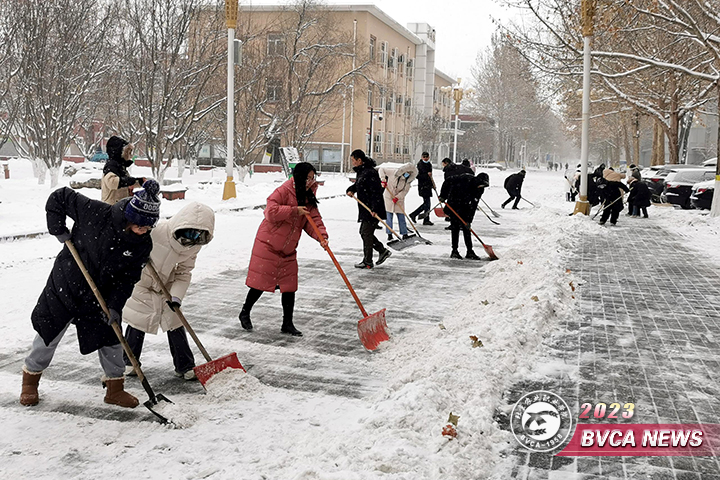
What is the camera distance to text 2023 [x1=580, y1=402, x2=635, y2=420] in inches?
165

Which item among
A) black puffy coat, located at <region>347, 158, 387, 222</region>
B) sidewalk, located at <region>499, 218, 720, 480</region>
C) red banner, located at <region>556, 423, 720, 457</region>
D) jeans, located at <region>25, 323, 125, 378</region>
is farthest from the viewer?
black puffy coat, located at <region>347, 158, 387, 222</region>

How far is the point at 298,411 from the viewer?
4312mm

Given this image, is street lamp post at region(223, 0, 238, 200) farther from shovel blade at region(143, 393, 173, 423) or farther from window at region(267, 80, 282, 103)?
shovel blade at region(143, 393, 173, 423)

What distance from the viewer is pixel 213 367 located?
15.4ft

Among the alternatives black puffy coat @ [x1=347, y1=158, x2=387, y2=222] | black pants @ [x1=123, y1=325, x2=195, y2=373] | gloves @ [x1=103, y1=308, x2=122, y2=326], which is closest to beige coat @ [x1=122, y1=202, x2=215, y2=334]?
black pants @ [x1=123, y1=325, x2=195, y2=373]

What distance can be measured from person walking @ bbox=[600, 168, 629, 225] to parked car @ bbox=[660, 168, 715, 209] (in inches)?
254

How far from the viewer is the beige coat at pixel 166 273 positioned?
452cm

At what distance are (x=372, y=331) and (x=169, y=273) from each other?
80.8 inches

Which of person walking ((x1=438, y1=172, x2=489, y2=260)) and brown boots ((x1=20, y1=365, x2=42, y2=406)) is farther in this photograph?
person walking ((x1=438, y1=172, x2=489, y2=260))

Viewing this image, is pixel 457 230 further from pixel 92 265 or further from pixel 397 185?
pixel 92 265

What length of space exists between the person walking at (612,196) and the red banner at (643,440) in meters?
14.0

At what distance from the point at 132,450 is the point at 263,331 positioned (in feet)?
8.61

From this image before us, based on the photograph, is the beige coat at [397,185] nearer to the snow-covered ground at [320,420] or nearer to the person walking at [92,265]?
the snow-covered ground at [320,420]

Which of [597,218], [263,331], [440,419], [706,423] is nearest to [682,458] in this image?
[706,423]
